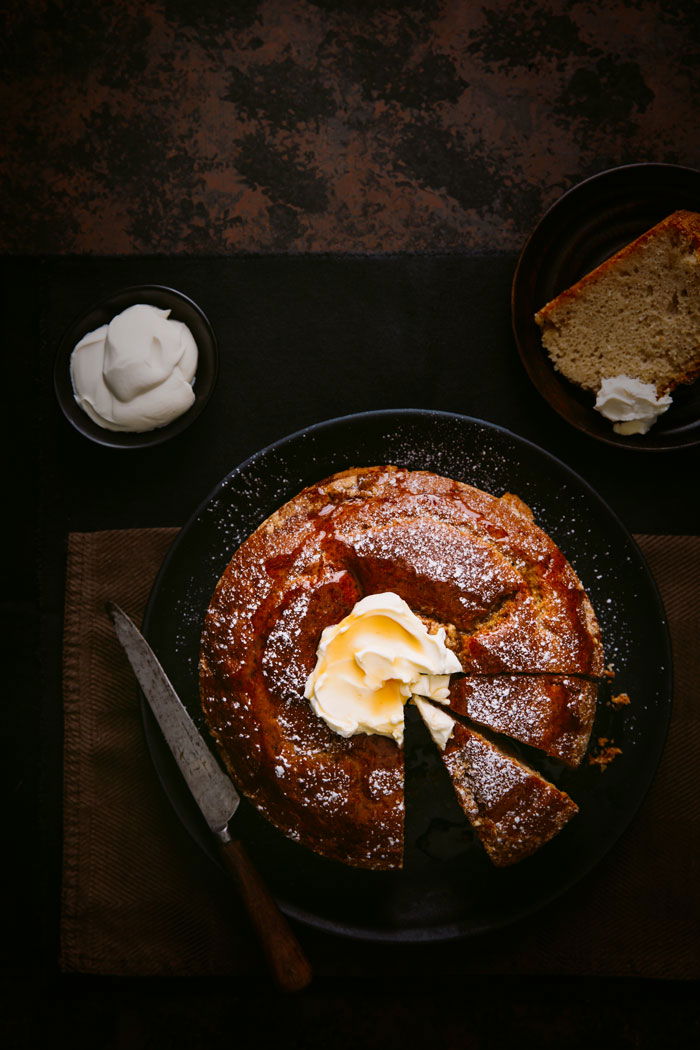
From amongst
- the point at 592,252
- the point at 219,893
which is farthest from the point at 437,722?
the point at 592,252

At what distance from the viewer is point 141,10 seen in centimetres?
266

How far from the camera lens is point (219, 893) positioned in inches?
94.0

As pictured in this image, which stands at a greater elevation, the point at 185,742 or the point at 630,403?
the point at 630,403

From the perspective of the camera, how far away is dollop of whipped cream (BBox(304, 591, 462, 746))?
208 cm

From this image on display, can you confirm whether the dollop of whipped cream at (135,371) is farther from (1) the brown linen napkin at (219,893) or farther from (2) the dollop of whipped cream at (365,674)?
(2) the dollop of whipped cream at (365,674)

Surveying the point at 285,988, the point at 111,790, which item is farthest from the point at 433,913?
the point at 111,790

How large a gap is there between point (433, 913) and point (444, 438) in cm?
152

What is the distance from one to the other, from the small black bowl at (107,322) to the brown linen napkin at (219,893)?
0.71 metres

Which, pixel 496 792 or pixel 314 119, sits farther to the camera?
pixel 314 119

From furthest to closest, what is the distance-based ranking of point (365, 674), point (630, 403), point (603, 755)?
1. point (630, 403)
2. point (603, 755)
3. point (365, 674)

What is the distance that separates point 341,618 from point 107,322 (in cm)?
131

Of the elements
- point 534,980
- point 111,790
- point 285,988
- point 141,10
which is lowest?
point 534,980

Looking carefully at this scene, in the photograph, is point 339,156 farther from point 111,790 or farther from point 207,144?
point 111,790

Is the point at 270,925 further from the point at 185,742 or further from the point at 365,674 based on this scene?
the point at 365,674
